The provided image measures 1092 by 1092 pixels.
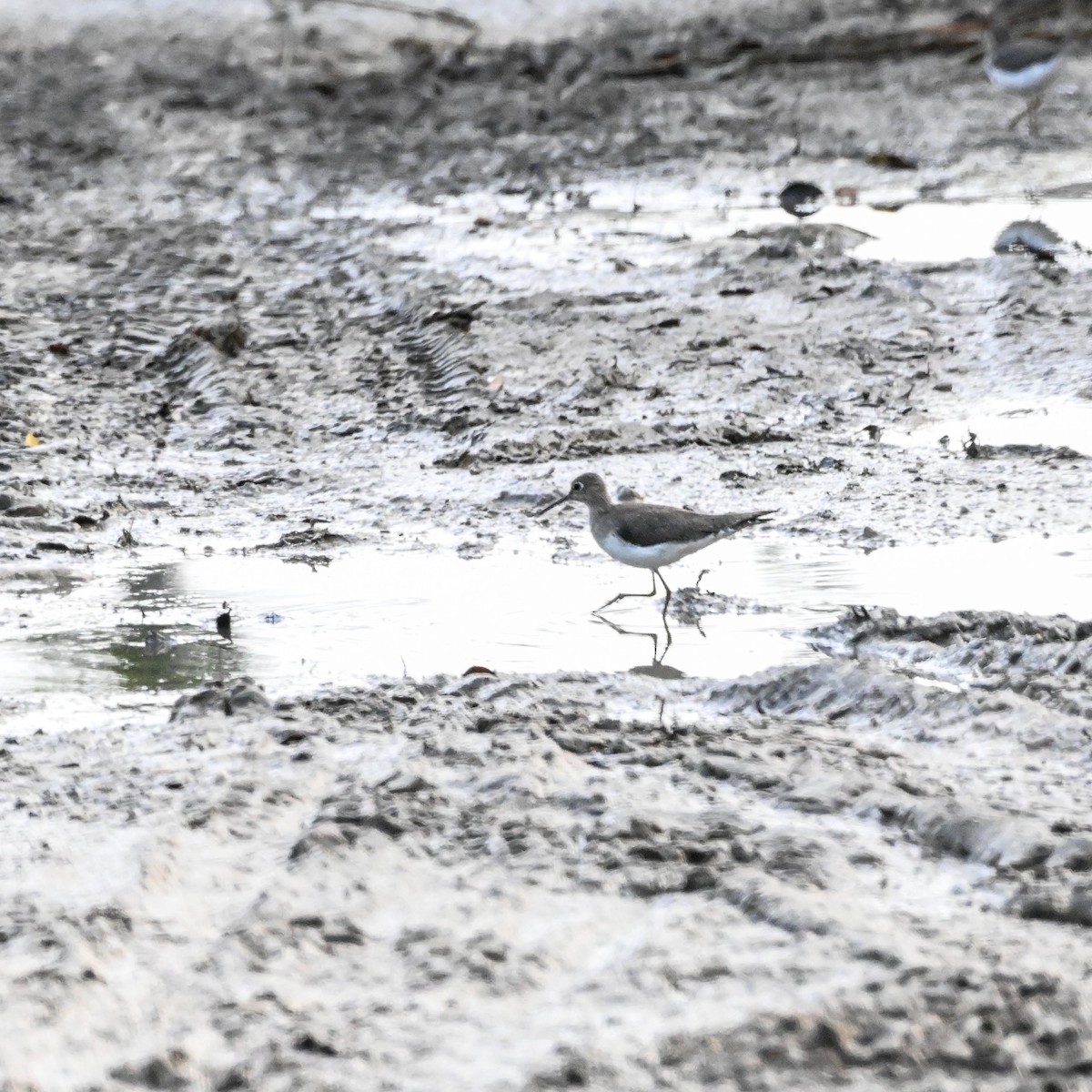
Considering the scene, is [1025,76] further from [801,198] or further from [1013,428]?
[1013,428]

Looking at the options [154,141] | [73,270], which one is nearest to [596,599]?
[73,270]

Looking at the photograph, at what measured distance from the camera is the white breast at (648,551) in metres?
6.85

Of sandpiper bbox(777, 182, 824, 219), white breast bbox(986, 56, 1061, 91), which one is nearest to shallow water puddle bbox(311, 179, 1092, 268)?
sandpiper bbox(777, 182, 824, 219)

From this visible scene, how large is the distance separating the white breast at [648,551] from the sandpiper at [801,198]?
7784mm

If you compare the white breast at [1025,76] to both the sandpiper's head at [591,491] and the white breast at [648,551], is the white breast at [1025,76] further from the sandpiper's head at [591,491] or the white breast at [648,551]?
the white breast at [648,551]

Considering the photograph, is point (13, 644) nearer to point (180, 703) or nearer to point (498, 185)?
point (180, 703)

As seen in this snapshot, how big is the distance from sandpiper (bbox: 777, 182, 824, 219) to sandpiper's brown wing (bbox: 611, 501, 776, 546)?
7.65 m

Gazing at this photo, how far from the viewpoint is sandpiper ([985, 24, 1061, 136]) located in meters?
16.4

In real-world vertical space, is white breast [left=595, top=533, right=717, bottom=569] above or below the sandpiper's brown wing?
below

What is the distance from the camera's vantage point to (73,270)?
43.1 ft

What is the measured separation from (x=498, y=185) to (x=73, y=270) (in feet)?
14.0

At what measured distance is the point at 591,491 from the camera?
7.42 meters

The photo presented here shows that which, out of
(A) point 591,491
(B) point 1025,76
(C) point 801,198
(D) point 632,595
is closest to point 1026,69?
(B) point 1025,76

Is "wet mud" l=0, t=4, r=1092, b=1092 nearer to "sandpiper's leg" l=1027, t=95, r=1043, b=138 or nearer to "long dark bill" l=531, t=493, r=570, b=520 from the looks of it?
"long dark bill" l=531, t=493, r=570, b=520
